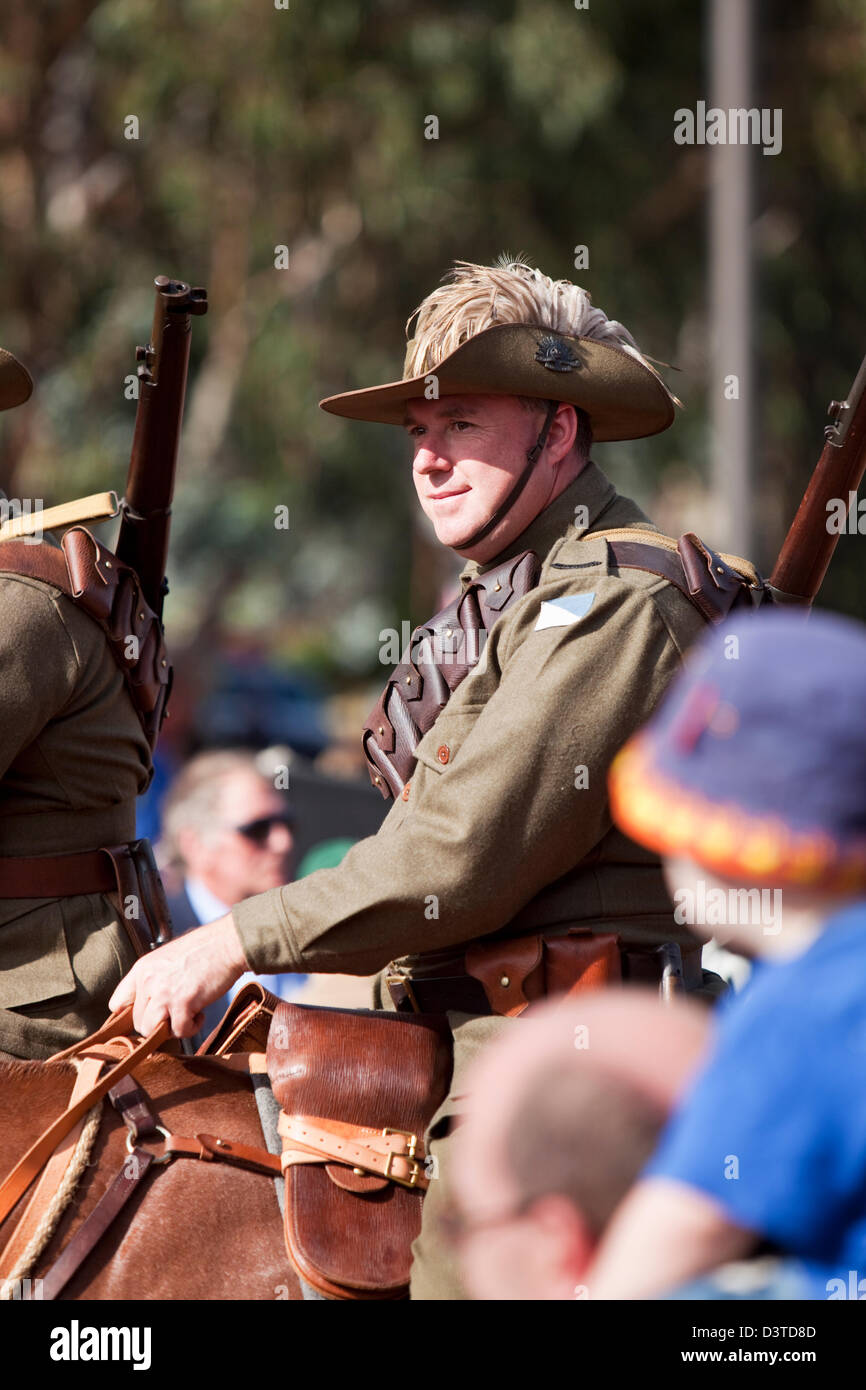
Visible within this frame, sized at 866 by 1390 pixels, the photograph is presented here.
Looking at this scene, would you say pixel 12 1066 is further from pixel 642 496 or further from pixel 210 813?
pixel 642 496

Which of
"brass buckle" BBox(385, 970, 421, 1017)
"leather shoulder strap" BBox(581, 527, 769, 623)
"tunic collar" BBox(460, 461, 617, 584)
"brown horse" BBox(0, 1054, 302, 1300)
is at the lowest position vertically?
"brown horse" BBox(0, 1054, 302, 1300)

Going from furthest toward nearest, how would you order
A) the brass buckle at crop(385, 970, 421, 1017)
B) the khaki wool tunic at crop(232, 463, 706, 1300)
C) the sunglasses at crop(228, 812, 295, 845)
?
the sunglasses at crop(228, 812, 295, 845) → the brass buckle at crop(385, 970, 421, 1017) → the khaki wool tunic at crop(232, 463, 706, 1300)

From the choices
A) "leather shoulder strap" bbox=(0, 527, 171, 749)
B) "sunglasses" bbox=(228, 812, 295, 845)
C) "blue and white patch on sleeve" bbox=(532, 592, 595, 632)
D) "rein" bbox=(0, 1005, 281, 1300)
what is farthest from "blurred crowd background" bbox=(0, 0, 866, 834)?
"blue and white patch on sleeve" bbox=(532, 592, 595, 632)

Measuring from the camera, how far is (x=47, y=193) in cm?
1550

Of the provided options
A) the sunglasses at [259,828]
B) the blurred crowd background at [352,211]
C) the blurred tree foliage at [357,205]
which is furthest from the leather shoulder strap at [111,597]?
the blurred tree foliage at [357,205]

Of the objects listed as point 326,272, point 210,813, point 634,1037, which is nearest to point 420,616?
point 326,272

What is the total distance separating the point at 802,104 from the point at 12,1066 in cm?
1404

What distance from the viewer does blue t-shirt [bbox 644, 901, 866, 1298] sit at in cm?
143

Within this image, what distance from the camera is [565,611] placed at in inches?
117

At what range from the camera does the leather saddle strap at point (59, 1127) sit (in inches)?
115

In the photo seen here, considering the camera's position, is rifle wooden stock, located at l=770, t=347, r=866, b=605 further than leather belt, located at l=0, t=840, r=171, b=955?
Yes

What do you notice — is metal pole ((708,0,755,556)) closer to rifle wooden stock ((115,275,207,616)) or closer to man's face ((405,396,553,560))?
rifle wooden stock ((115,275,207,616))

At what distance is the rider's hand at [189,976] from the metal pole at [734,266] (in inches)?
210

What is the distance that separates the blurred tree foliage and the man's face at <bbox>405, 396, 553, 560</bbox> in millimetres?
11091
